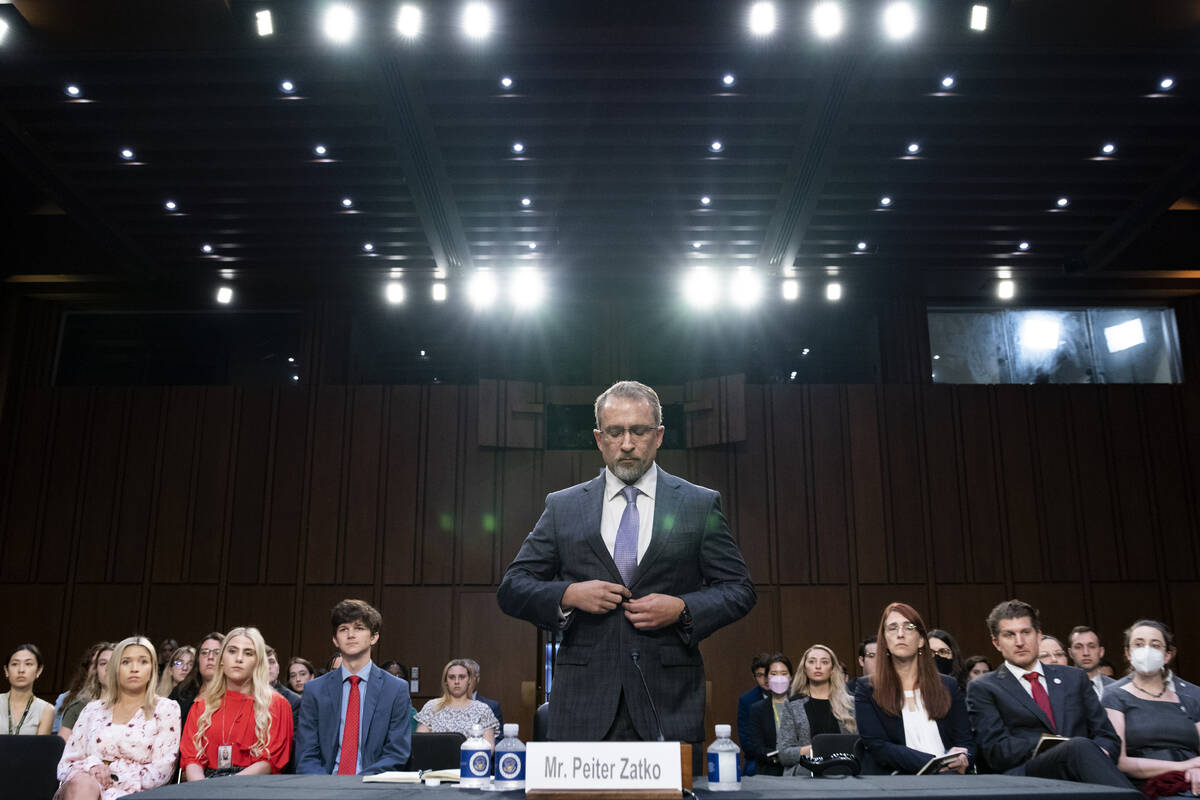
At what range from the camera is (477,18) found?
633 cm

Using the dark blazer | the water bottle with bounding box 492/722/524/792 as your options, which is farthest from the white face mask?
the water bottle with bounding box 492/722/524/792

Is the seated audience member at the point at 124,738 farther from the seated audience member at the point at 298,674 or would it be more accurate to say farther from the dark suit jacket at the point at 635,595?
the seated audience member at the point at 298,674

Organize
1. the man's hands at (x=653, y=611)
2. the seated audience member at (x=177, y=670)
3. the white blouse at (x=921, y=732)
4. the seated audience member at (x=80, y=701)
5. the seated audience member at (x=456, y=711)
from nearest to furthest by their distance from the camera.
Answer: the man's hands at (x=653, y=611), the white blouse at (x=921, y=732), the seated audience member at (x=80, y=701), the seated audience member at (x=456, y=711), the seated audience member at (x=177, y=670)

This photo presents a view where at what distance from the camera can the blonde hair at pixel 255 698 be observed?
3865 millimetres

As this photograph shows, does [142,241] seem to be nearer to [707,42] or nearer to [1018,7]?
[707,42]

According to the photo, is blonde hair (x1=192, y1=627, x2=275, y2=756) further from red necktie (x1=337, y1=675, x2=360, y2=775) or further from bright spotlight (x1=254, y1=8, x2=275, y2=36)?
bright spotlight (x1=254, y1=8, x2=275, y2=36)

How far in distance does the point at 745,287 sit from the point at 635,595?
8.82m

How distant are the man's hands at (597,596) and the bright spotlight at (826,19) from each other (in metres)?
5.67

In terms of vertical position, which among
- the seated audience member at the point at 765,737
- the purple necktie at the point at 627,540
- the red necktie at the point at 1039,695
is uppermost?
the purple necktie at the point at 627,540

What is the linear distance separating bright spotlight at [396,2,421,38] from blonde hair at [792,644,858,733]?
498cm

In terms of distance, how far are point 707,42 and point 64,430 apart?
8.30 meters

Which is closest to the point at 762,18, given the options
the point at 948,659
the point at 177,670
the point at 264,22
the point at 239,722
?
the point at 264,22

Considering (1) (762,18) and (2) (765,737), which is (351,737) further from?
(1) (762,18)

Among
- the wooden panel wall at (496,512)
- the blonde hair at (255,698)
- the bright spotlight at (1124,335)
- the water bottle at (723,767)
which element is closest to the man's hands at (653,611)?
the water bottle at (723,767)
